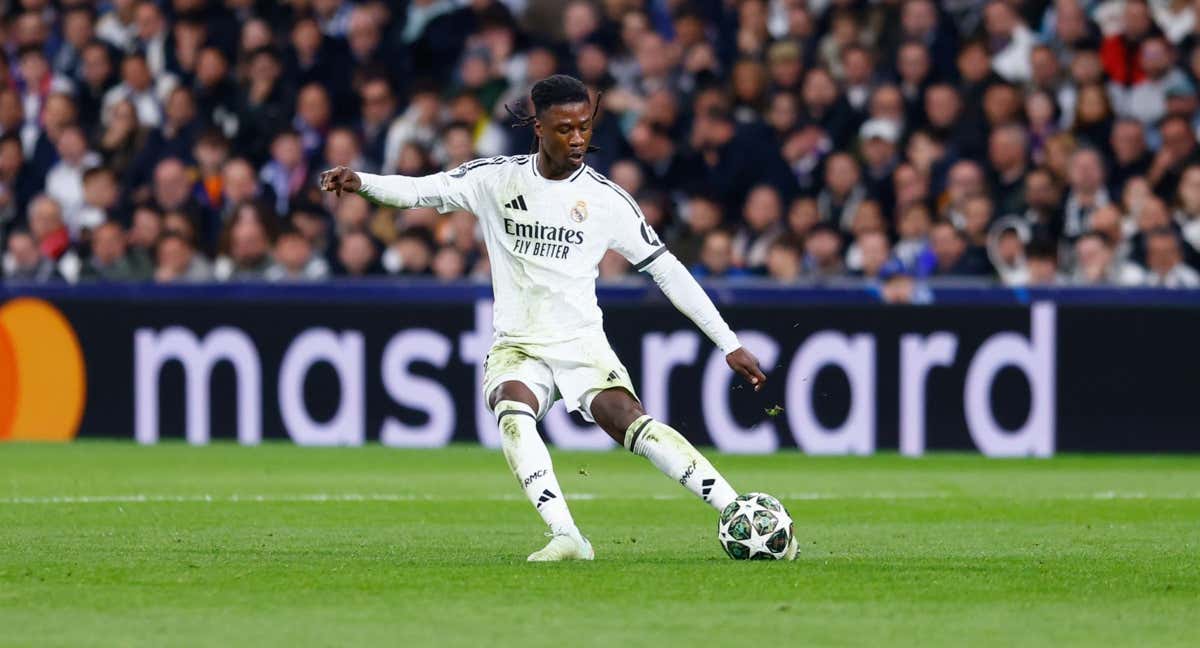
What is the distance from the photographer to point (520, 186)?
8906 millimetres

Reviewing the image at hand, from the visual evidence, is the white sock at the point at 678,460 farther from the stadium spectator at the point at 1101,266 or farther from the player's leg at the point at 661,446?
the stadium spectator at the point at 1101,266

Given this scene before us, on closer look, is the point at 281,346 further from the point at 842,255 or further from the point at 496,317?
the point at 496,317

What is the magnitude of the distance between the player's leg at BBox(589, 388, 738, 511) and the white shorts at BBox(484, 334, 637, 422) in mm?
53

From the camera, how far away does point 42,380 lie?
1708cm

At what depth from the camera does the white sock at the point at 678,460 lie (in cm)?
874

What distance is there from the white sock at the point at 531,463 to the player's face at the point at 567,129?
3.28 feet

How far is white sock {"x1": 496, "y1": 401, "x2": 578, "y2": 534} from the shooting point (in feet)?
28.0

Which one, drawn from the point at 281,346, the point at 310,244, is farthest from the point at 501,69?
the point at 281,346

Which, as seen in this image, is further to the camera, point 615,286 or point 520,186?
point 615,286

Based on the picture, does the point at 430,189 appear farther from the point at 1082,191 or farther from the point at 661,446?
the point at 1082,191

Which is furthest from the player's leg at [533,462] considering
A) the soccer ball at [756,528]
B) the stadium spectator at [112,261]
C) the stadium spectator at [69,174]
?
the stadium spectator at [69,174]

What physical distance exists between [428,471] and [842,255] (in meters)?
4.00

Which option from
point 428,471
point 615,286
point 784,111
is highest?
point 784,111

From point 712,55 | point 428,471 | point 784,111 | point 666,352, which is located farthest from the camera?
point 712,55
